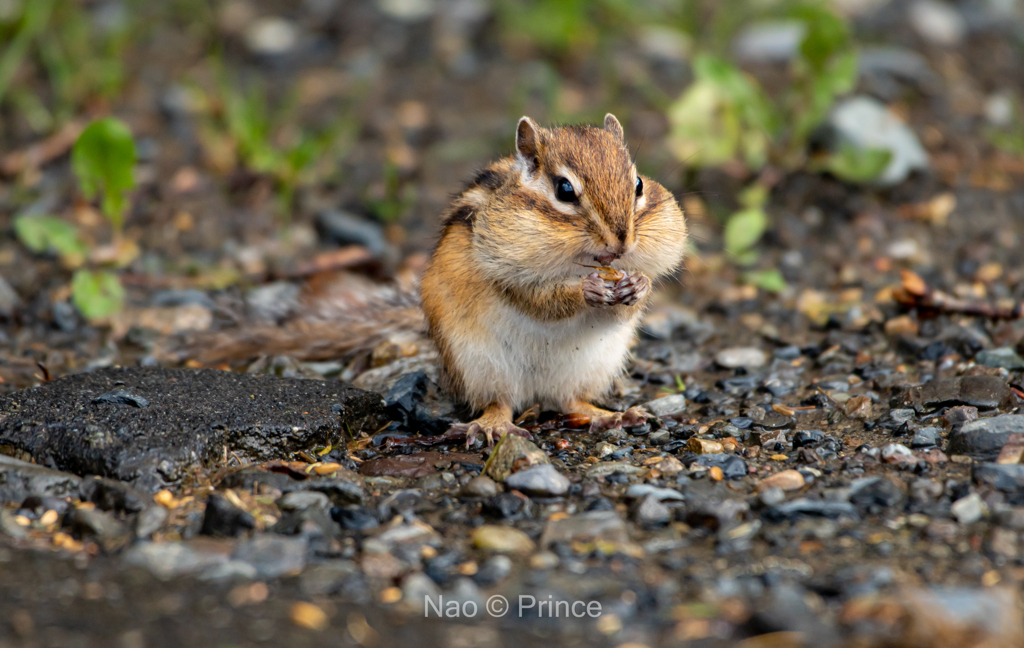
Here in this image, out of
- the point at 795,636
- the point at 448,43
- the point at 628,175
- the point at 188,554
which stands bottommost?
the point at 188,554

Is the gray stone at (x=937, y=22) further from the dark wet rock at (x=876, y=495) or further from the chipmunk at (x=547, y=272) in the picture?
the dark wet rock at (x=876, y=495)

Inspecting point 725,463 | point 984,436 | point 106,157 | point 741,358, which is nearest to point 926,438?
point 984,436

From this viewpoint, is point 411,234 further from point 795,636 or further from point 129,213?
point 795,636

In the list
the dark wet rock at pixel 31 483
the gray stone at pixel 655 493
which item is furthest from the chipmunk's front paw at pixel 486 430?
the dark wet rock at pixel 31 483

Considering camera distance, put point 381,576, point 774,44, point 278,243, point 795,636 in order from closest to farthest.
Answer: point 795,636, point 381,576, point 278,243, point 774,44

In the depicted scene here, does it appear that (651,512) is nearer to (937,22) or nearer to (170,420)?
(170,420)

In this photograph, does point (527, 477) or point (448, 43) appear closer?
point (527, 477)

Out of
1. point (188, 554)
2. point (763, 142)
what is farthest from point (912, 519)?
point (763, 142)
